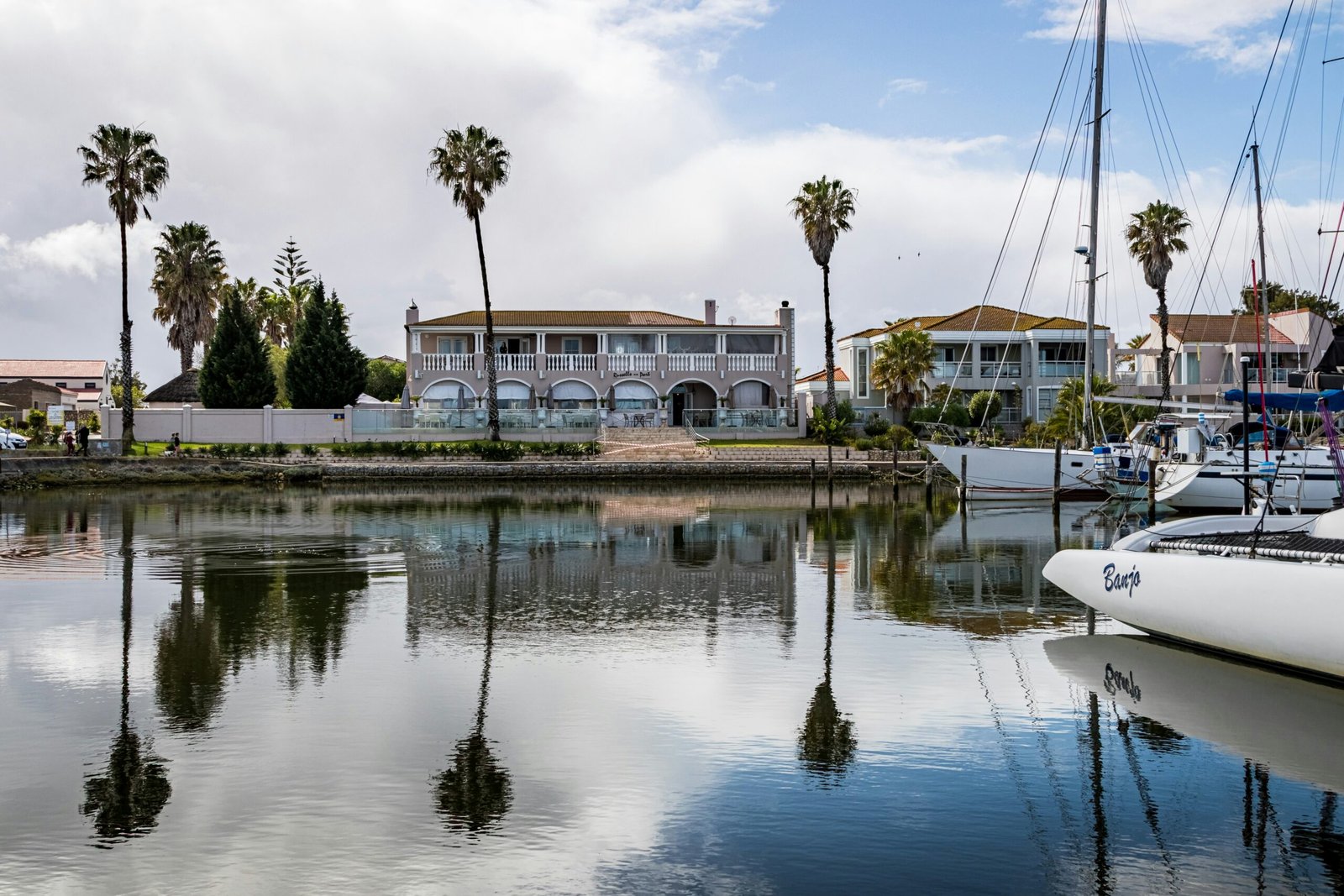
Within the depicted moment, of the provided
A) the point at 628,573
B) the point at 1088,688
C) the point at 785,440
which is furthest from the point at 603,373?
the point at 1088,688

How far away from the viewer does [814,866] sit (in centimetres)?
804

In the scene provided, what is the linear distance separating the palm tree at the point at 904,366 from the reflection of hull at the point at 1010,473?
23698 mm

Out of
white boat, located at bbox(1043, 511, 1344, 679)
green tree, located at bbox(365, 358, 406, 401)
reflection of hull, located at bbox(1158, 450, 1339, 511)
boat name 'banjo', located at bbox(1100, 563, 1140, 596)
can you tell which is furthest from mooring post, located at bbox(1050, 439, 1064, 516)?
green tree, located at bbox(365, 358, 406, 401)

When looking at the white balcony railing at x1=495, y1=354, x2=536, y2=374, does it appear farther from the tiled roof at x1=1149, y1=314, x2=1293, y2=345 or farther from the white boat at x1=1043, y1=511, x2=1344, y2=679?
the white boat at x1=1043, y1=511, x2=1344, y2=679

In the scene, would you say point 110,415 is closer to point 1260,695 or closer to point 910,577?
point 910,577

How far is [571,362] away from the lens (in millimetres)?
67562

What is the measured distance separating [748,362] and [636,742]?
190ft

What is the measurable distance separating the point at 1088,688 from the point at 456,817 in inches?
281

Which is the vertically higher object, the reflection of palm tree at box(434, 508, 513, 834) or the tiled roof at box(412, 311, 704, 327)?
the tiled roof at box(412, 311, 704, 327)

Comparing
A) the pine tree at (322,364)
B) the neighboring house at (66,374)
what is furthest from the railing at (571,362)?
the neighboring house at (66,374)

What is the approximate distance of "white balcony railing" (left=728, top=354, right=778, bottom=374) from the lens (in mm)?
68062

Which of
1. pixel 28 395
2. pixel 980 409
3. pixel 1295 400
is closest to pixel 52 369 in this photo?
pixel 28 395

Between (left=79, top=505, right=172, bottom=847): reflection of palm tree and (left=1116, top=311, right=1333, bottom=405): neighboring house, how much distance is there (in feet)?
178

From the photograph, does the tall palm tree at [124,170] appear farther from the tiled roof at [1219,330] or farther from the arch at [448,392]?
the tiled roof at [1219,330]
